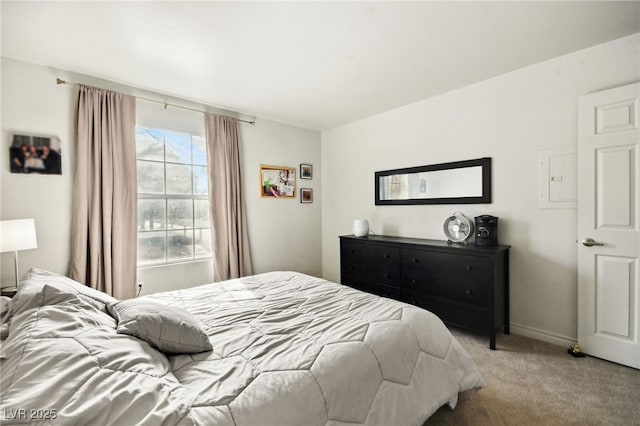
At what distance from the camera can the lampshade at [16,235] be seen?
6.53ft

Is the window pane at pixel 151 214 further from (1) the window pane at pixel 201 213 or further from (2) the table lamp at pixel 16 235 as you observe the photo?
(2) the table lamp at pixel 16 235

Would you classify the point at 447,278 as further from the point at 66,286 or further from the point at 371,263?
the point at 66,286

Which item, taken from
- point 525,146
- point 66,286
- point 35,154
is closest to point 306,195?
point 525,146

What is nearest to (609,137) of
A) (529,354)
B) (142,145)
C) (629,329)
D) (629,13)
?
(629,13)

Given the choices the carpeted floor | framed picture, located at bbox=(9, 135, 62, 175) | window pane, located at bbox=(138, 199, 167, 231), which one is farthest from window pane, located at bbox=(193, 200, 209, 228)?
the carpeted floor

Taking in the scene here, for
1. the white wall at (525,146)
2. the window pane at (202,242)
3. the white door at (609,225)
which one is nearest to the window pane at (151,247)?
the window pane at (202,242)

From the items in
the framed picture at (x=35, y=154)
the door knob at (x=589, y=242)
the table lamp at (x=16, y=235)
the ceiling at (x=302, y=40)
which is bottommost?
the door knob at (x=589, y=242)

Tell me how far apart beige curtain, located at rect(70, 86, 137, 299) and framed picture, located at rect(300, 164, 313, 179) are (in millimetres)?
2221

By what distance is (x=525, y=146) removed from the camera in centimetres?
266

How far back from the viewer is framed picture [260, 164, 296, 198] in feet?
13.0

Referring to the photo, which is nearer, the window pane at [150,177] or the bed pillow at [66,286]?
the bed pillow at [66,286]

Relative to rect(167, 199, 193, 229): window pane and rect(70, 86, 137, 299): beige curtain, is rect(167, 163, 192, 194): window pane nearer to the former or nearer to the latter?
rect(167, 199, 193, 229): window pane

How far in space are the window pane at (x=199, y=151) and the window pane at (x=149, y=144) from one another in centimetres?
35

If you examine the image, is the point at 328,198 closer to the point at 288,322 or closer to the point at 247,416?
the point at 288,322
